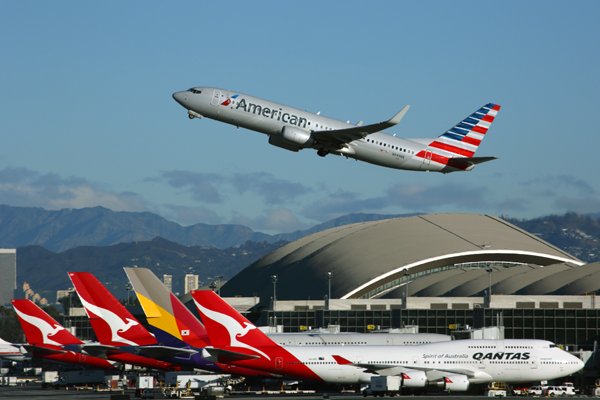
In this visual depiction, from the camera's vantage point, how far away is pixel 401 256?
132 metres

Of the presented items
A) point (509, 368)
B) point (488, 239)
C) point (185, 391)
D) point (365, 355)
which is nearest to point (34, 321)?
point (185, 391)

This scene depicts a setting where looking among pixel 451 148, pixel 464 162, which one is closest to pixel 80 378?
pixel 451 148

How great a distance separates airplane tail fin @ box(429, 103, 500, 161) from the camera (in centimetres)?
6494

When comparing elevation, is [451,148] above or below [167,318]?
above

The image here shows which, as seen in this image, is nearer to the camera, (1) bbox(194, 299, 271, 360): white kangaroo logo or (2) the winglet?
(1) bbox(194, 299, 271, 360): white kangaroo logo

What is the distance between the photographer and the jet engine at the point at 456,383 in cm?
5612

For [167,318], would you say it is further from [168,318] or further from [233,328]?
[233,328]

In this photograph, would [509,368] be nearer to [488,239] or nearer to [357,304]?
[357,304]

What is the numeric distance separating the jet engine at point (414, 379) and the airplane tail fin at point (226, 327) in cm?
1050

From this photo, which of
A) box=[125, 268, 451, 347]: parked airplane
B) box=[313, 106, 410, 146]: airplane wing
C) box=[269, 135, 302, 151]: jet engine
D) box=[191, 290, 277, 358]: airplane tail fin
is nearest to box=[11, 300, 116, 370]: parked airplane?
box=[125, 268, 451, 347]: parked airplane

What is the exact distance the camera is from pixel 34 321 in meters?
73.9

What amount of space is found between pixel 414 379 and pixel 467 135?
2385cm

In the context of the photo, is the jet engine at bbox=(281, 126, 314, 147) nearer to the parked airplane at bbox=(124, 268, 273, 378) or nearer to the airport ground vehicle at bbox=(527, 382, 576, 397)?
the parked airplane at bbox=(124, 268, 273, 378)

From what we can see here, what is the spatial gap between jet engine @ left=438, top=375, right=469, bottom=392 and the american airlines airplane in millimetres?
16075
